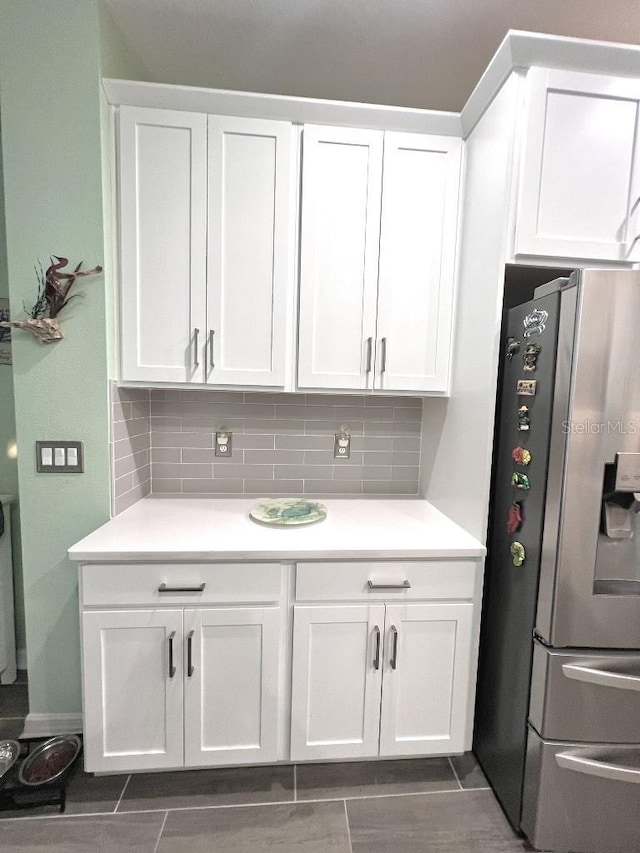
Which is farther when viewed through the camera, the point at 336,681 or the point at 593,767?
the point at 336,681

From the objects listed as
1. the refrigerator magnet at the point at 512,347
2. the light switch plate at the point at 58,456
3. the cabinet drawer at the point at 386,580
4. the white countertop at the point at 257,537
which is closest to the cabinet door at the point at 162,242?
the light switch plate at the point at 58,456

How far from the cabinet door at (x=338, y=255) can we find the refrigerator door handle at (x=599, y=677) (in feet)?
3.86

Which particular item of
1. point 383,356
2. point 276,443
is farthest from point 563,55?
point 276,443

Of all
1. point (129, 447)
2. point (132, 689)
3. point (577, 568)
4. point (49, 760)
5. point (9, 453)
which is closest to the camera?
point (577, 568)

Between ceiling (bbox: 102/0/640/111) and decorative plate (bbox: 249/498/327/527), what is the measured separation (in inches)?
75.6

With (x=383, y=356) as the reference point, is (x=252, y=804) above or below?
below

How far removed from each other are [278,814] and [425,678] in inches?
26.7

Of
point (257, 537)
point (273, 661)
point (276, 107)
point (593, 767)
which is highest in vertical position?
point (276, 107)

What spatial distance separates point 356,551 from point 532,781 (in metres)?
0.88

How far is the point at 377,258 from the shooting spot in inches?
65.2

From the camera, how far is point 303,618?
142cm

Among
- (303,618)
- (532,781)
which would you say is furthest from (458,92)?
(532,781)

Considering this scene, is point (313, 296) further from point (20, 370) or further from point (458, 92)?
point (458, 92)

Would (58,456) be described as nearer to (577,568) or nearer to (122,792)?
(122,792)
